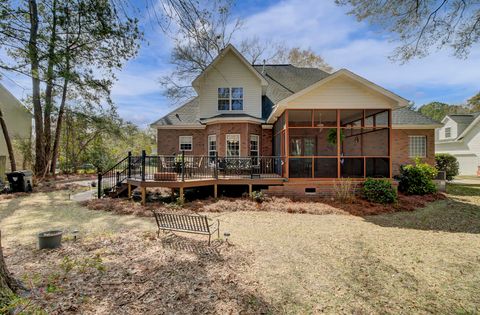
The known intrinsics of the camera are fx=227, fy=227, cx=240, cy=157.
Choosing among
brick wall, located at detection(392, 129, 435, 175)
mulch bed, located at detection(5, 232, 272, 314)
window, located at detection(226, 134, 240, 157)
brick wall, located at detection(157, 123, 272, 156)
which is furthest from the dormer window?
mulch bed, located at detection(5, 232, 272, 314)

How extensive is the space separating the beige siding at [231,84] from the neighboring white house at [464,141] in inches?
867

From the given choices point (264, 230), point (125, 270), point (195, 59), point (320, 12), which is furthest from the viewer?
point (195, 59)

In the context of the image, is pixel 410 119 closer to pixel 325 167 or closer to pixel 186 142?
pixel 325 167

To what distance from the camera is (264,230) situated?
6.55 m

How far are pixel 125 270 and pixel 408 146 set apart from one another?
55.6 ft

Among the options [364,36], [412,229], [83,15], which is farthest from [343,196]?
[83,15]

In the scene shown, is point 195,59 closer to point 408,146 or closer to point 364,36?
point 364,36

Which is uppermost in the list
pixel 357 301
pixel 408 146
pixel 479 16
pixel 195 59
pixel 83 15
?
pixel 195 59

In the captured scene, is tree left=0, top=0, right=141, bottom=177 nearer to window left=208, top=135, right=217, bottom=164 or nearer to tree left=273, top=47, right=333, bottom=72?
window left=208, top=135, right=217, bottom=164

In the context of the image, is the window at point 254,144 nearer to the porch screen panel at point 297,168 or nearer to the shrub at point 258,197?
the porch screen panel at point 297,168

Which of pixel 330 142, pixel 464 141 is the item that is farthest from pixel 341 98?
pixel 464 141

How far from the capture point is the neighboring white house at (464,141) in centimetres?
2180

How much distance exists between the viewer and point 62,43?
734 cm

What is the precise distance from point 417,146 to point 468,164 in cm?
1386
